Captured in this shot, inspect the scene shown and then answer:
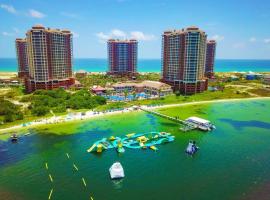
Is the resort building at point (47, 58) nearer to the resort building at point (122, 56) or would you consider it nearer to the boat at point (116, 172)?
the resort building at point (122, 56)

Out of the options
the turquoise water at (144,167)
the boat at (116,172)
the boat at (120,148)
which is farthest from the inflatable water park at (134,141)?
the boat at (116,172)

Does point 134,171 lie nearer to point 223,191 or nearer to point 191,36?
point 223,191

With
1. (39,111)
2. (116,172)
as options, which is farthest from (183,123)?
(39,111)

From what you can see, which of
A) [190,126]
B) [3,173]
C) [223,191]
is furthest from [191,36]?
[3,173]

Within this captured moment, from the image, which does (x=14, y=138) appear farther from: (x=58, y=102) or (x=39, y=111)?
(x=58, y=102)

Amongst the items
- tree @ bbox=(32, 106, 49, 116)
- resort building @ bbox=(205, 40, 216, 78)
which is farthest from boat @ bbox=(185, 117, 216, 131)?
resort building @ bbox=(205, 40, 216, 78)
